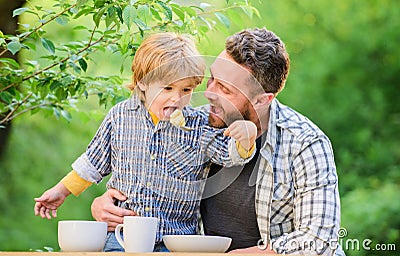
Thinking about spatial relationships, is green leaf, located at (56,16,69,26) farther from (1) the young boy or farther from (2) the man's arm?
(2) the man's arm

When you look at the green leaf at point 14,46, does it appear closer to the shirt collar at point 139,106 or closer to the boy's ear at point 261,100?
the shirt collar at point 139,106

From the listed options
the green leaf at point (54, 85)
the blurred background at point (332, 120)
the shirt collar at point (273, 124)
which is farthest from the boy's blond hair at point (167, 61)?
the blurred background at point (332, 120)

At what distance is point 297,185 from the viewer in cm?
164

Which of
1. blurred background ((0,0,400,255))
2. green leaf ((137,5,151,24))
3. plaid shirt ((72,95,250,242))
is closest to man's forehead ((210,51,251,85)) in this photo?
plaid shirt ((72,95,250,242))

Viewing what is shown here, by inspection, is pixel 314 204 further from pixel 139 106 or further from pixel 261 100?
pixel 139 106

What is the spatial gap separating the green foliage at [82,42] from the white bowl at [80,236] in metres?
0.47

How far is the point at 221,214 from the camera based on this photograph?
1801mm

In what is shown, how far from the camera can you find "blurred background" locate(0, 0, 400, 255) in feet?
13.9

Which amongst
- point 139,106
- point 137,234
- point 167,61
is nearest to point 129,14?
point 167,61

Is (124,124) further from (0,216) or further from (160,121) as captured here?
(0,216)

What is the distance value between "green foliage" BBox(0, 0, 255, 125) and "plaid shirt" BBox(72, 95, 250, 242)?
239mm

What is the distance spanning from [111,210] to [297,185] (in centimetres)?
44

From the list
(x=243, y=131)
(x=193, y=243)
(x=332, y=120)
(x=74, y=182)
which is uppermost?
(x=332, y=120)

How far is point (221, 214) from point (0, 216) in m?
3.14
